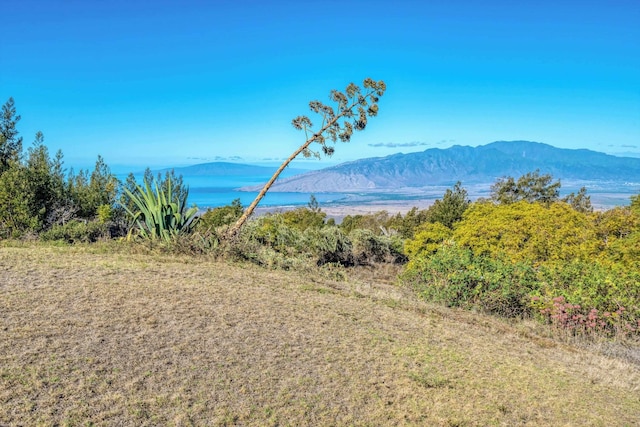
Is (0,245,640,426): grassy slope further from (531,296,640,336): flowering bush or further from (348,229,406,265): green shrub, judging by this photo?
(348,229,406,265): green shrub

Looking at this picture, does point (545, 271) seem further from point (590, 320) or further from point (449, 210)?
point (449, 210)

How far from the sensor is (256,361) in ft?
17.7

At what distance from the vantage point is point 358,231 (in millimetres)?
22375

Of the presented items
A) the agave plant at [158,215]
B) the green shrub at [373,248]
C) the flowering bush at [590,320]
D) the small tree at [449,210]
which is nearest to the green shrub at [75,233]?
the agave plant at [158,215]

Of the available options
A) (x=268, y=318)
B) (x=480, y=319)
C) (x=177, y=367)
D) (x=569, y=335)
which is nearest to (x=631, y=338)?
(x=569, y=335)

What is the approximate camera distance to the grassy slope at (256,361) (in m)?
4.26

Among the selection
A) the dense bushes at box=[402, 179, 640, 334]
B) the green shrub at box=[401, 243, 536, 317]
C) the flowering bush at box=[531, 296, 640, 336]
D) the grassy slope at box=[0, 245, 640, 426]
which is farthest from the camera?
the green shrub at box=[401, 243, 536, 317]

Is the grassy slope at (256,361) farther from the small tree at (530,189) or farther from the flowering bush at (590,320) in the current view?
the small tree at (530,189)

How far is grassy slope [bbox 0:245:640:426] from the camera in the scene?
4.26m

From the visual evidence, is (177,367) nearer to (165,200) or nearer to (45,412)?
(45,412)

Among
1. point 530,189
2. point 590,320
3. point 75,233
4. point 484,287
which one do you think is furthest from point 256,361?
point 530,189

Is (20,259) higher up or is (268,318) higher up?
(20,259)

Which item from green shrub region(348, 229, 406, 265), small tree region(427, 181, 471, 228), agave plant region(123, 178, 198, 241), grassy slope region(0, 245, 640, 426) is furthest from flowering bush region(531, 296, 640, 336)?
small tree region(427, 181, 471, 228)

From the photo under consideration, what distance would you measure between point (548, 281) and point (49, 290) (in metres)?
10.7
